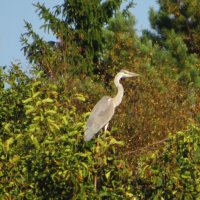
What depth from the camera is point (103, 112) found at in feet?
53.2

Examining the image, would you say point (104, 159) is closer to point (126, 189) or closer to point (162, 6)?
point (126, 189)

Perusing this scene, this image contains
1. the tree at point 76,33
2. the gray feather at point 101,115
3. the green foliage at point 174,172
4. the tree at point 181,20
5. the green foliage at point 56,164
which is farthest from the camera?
the tree at point 181,20

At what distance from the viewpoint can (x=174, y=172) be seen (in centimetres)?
1180

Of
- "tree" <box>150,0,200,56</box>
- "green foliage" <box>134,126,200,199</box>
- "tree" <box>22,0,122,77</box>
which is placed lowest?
"green foliage" <box>134,126,200,199</box>

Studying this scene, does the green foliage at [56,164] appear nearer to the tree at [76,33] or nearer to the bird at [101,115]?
the bird at [101,115]

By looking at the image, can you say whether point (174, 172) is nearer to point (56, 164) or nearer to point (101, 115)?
point (56, 164)

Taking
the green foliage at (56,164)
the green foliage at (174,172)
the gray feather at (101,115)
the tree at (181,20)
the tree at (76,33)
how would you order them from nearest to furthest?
the green foliage at (56,164) → the green foliage at (174,172) → the gray feather at (101,115) → the tree at (76,33) → the tree at (181,20)

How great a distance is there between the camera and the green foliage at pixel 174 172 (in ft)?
38.7

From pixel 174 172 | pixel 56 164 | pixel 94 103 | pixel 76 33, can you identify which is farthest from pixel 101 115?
pixel 76 33

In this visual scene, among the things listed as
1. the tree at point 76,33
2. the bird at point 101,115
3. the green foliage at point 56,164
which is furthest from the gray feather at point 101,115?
the tree at point 76,33

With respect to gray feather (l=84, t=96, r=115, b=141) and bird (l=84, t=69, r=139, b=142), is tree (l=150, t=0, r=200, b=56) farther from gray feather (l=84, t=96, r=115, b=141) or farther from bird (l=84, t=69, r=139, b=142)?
gray feather (l=84, t=96, r=115, b=141)

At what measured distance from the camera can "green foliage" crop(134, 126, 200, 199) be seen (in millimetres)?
11797

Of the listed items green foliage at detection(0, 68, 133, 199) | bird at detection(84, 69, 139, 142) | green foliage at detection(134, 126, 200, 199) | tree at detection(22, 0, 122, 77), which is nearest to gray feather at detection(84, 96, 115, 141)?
bird at detection(84, 69, 139, 142)

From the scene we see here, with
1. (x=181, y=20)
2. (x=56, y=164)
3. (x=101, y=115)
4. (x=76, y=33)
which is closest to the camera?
(x=56, y=164)
